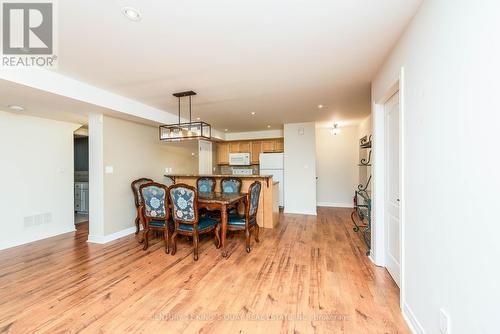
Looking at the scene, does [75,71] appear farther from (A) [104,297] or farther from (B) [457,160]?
(B) [457,160]

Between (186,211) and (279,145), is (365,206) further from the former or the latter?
(279,145)

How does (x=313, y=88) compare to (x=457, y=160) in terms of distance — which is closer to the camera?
(x=457, y=160)

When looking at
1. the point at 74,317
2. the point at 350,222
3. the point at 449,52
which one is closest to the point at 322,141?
the point at 350,222

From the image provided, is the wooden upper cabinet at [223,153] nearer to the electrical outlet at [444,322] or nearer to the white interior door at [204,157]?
the white interior door at [204,157]

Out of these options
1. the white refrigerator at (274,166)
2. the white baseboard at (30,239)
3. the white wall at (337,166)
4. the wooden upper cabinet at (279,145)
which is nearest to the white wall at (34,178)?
the white baseboard at (30,239)

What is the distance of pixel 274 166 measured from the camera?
608 centimetres

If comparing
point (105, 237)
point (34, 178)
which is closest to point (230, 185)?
point (105, 237)

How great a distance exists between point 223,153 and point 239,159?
2.68 feet

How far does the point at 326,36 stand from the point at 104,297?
3157 mm

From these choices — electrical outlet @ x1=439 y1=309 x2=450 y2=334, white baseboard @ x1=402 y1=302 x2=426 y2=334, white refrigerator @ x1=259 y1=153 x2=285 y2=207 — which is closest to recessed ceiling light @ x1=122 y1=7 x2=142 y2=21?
electrical outlet @ x1=439 y1=309 x2=450 y2=334

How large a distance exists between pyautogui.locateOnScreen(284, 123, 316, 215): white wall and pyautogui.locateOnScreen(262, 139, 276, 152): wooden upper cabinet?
1.07 m

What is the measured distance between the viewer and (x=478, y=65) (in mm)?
975

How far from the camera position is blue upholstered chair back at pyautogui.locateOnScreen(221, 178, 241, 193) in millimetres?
4237

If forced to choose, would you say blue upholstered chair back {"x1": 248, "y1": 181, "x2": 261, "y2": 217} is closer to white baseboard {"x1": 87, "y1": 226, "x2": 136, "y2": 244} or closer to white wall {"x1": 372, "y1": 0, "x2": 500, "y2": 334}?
white wall {"x1": 372, "y1": 0, "x2": 500, "y2": 334}
